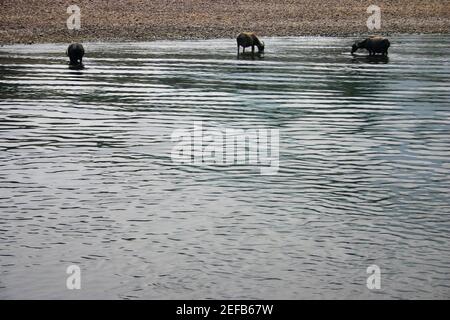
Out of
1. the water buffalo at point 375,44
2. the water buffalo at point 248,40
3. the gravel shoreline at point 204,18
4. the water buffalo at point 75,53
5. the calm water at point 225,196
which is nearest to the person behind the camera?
the calm water at point 225,196

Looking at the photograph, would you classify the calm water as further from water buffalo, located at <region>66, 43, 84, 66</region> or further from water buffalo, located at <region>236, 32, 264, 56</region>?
water buffalo, located at <region>236, 32, 264, 56</region>

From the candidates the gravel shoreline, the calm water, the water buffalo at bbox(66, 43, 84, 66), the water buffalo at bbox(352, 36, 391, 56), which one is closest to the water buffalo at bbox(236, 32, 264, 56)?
the water buffalo at bbox(352, 36, 391, 56)

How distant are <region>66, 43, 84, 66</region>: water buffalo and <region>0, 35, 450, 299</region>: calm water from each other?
9203mm

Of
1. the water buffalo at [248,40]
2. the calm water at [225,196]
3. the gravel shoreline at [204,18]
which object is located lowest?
the calm water at [225,196]

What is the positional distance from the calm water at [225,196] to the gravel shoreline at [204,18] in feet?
99.2

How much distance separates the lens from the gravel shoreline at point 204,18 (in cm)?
6203

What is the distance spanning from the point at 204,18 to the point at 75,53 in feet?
94.7

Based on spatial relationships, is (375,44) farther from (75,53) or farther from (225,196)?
(225,196)

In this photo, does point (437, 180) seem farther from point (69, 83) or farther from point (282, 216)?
→ point (69, 83)

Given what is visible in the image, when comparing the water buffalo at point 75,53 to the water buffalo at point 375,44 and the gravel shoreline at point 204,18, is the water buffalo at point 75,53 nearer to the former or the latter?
the water buffalo at point 375,44

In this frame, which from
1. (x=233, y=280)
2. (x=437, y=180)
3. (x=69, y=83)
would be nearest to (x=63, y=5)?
(x=69, y=83)

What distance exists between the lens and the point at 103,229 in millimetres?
13750

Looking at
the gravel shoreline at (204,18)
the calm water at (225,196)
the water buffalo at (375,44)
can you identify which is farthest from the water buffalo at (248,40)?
the calm water at (225,196)
